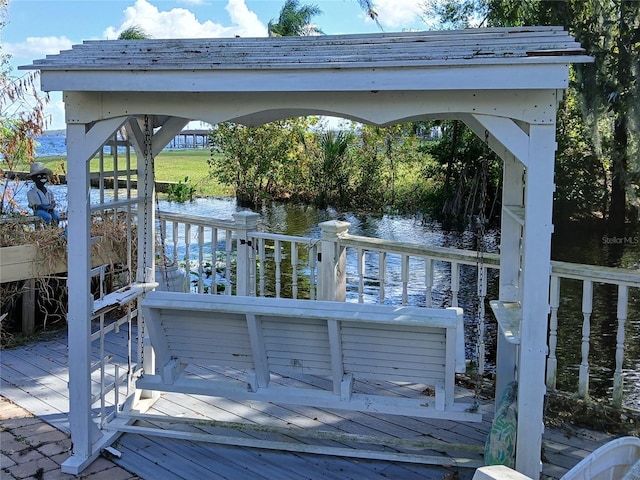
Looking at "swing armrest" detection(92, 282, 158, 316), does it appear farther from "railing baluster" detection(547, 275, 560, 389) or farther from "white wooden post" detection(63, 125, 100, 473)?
"railing baluster" detection(547, 275, 560, 389)

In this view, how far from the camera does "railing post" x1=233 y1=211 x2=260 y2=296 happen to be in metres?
4.59

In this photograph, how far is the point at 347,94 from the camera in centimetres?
254

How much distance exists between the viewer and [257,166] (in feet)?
50.9

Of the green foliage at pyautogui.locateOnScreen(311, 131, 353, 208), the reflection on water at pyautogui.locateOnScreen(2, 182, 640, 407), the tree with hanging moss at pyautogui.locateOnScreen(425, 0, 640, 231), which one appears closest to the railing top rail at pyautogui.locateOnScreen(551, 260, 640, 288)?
the reflection on water at pyautogui.locateOnScreen(2, 182, 640, 407)

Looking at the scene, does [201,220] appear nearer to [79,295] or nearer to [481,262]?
[79,295]

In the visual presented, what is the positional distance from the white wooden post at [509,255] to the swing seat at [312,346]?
1.25 ft

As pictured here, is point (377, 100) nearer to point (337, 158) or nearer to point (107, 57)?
point (107, 57)

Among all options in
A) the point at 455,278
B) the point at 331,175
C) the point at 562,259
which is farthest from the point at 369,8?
the point at 331,175

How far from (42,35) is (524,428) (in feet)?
76.2

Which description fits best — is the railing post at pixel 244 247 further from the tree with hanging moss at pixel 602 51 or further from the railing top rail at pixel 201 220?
the tree with hanging moss at pixel 602 51

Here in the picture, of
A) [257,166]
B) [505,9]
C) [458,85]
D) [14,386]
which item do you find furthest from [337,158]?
[458,85]

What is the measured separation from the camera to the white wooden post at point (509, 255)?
3.16 meters

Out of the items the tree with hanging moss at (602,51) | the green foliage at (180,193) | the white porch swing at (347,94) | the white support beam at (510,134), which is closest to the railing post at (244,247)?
the white porch swing at (347,94)

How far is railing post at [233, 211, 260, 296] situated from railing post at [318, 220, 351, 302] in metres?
0.56
